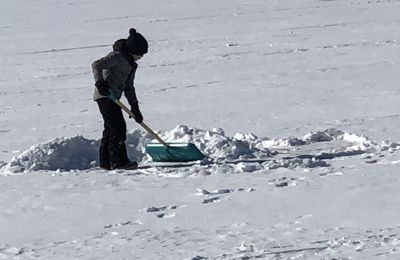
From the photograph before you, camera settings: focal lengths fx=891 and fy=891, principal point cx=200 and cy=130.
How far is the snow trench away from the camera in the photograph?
7.76m

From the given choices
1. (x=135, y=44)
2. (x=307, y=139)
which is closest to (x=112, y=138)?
(x=135, y=44)

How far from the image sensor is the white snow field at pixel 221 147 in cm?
579

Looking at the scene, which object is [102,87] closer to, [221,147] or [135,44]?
[135,44]

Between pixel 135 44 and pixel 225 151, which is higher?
pixel 135 44

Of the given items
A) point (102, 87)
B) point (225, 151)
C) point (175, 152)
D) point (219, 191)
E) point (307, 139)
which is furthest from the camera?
point (307, 139)

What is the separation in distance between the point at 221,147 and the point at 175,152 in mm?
462

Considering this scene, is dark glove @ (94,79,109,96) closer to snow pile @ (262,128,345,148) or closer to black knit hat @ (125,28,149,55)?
black knit hat @ (125,28,149,55)

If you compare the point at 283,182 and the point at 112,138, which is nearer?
the point at 283,182

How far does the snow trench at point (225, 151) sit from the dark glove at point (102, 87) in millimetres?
818

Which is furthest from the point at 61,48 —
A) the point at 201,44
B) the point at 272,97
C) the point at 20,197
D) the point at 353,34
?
the point at 20,197

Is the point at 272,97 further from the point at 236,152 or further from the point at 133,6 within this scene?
A: the point at 133,6

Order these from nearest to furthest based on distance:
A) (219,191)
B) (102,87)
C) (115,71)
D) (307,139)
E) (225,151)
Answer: (219,191) → (102,87) → (115,71) → (225,151) → (307,139)

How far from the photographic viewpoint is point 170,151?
813cm

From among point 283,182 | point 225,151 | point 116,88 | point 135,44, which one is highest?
point 135,44
